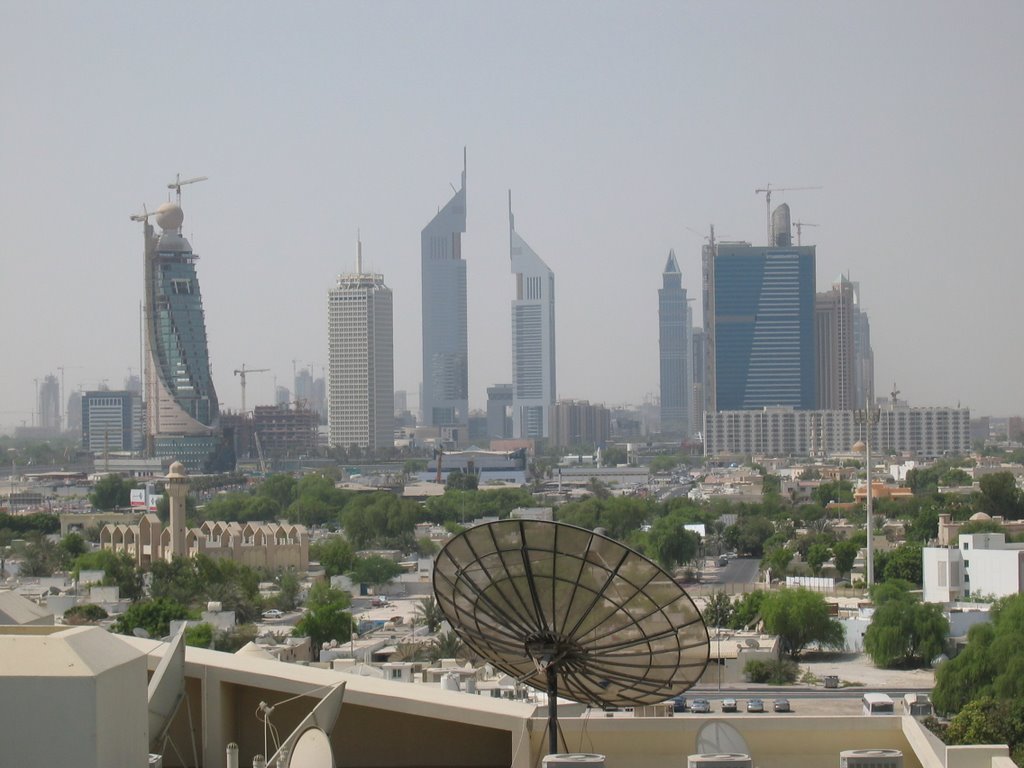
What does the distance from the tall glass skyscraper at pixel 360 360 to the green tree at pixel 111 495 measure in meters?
63.7

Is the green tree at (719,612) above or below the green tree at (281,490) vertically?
below

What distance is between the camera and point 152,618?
3256 cm

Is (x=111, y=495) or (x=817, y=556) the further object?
(x=111, y=495)

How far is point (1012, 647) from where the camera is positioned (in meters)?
25.5

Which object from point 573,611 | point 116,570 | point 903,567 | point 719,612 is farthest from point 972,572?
point 573,611

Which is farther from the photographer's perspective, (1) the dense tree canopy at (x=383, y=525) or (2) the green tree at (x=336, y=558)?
→ (1) the dense tree canopy at (x=383, y=525)

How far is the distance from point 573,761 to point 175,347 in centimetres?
9740

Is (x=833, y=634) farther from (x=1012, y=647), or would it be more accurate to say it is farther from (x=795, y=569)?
(x=795, y=569)

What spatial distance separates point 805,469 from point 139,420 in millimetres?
65014

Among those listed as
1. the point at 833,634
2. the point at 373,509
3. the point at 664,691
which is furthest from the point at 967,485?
the point at 664,691

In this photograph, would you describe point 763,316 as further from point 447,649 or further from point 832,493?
point 447,649

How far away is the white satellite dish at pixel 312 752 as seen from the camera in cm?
727

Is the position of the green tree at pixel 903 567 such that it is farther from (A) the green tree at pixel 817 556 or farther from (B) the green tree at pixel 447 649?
(B) the green tree at pixel 447 649

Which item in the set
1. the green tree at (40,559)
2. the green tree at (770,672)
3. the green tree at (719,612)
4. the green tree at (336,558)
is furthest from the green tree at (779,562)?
the green tree at (40,559)
